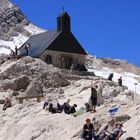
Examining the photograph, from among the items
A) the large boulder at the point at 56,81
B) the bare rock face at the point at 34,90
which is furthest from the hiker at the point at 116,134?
the large boulder at the point at 56,81

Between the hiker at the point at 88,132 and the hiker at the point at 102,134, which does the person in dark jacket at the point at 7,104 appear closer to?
the hiker at the point at 88,132

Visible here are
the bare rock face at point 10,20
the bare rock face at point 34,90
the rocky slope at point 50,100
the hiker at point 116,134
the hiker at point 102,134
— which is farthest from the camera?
the bare rock face at point 10,20

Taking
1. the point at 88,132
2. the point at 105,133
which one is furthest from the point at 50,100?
the point at 105,133

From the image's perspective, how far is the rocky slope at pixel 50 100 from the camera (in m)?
23.0

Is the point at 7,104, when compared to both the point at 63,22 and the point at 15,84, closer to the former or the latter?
the point at 15,84

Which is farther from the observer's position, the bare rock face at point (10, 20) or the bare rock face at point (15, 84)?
the bare rock face at point (10, 20)

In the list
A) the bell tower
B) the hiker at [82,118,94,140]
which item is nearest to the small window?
the bell tower

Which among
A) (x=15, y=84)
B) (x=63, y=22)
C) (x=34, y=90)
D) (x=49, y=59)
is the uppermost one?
(x=63, y=22)

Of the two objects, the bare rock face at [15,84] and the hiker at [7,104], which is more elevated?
the bare rock face at [15,84]

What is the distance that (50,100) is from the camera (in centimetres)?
3244

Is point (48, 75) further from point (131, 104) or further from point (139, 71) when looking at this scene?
point (139, 71)

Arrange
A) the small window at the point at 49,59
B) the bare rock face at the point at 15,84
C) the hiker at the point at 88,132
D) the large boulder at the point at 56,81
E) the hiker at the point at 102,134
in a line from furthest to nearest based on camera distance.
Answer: the small window at the point at 49,59, the large boulder at the point at 56,81, the bare rock face at the point at 15,84, the hiker at the point at 88,132, the hiker at the point at 102,134

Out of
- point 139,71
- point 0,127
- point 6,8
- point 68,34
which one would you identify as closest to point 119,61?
point 139,71

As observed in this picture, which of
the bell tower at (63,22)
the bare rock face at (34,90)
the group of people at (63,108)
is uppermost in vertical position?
the bell tower at (63,22)
